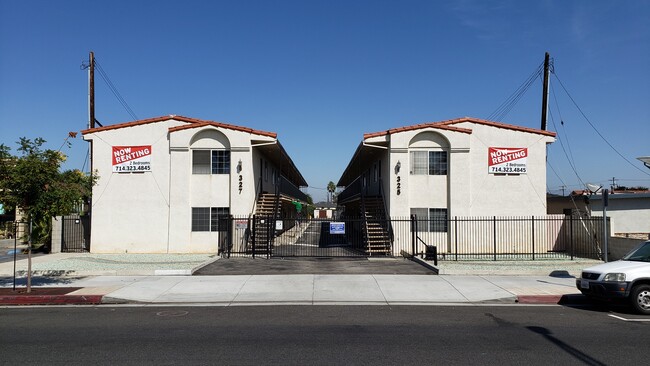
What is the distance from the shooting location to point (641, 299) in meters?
9.81

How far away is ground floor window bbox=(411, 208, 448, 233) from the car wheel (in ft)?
39.1

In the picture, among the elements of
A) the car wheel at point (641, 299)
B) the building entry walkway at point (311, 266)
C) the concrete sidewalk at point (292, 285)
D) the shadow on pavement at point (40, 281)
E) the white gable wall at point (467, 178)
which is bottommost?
the shadow on pavement at point (40, 281)

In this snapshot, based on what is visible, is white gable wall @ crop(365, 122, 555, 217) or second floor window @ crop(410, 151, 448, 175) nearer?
white gable wall @ crop(365, 122, 555, 217)

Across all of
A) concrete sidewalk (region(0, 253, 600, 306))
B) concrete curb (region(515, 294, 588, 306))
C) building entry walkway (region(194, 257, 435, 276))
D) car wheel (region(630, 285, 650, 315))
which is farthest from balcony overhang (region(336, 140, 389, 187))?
car wheel (region(630, 285, 650, 315))

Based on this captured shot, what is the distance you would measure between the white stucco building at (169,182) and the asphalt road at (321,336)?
11415 mm

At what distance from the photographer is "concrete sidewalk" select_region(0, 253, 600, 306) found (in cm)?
1155

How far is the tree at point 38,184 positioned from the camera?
11.7 meters

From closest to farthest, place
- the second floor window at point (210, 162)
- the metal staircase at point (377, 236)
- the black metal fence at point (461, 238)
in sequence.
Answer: the metal staircase at point (377, 236), the black metal fence at point (461, 238), the second floor window at point (210, 162)

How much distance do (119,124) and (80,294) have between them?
1250 centimetres

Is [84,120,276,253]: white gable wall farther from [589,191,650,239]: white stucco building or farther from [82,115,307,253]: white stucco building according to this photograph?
[589,191,650,239]: white stucco building

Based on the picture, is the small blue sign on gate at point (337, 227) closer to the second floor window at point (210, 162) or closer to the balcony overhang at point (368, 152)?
the balcony overhang at point (368, 152)

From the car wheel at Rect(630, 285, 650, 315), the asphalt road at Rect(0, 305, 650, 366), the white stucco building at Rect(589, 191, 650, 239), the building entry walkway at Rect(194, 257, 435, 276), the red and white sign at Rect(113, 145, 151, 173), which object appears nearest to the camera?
the asphalt road at Rect(0, 305, 650, 366)

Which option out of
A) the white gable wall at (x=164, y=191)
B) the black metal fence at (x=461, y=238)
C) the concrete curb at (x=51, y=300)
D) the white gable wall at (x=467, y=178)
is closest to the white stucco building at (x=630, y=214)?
the black metal fence at (x=461, y=238)

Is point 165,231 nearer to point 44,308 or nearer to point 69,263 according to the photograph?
point 69,263
